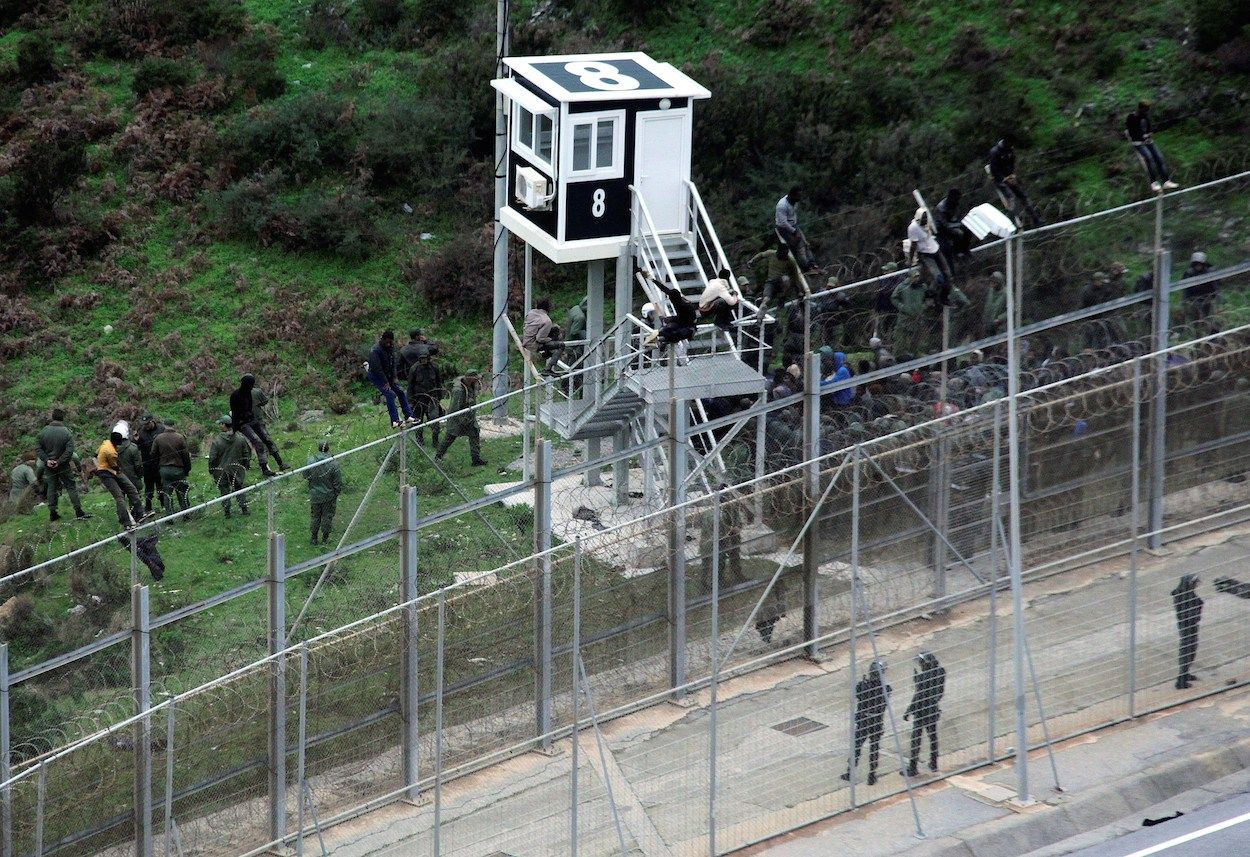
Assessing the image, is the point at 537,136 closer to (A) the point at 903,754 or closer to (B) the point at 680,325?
(B) the point at 680,325

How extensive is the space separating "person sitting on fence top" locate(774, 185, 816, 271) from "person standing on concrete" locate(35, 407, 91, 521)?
29.9ft

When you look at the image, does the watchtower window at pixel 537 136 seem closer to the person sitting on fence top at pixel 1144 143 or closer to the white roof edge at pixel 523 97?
the white roof edge at pixel 523 97

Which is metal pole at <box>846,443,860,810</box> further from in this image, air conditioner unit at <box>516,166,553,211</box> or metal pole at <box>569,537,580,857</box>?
air conditioner unit at <box>516,166,553,211</box>

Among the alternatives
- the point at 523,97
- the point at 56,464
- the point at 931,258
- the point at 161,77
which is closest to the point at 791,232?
the point at 931,258

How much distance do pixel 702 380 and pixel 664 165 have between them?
367cm

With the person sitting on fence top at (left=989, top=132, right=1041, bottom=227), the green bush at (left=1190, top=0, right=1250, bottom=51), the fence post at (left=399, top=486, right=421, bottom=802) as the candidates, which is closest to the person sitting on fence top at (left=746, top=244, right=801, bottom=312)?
the person sitting on fence top at (left=989, top=132, right=1041, bottom=227)

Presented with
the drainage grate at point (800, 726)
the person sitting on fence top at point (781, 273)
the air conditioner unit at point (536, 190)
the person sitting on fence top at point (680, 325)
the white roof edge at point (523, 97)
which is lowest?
the drainage grate at point (800, 726)

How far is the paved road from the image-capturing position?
46.5 ft

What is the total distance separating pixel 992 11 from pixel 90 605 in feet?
79.9

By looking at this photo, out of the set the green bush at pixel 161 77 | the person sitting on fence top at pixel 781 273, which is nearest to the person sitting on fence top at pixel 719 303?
the person sitting on fence top at pixel 781 273

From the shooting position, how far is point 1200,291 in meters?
20.1

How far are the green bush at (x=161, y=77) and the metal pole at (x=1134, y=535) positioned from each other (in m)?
23.5

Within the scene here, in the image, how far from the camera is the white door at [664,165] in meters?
21.2

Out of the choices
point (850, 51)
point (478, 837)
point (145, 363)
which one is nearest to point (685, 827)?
point (478, 837)
